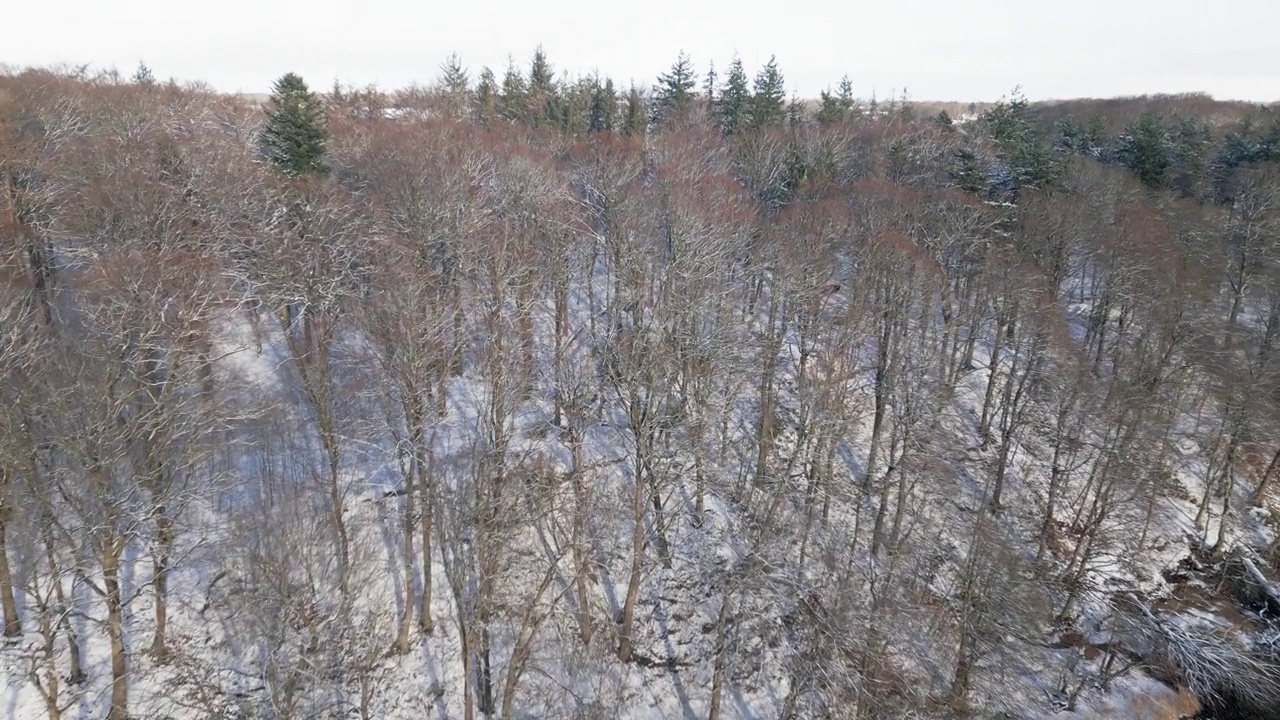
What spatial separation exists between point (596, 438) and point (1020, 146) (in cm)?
3254

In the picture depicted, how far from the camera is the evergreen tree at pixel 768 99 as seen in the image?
158 ft

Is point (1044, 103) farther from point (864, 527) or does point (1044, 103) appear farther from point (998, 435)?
point (864, 527)

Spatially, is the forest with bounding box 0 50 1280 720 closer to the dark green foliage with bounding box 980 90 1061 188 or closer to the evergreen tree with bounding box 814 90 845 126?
the dark green foliage with bounding box 980 90 1061 188

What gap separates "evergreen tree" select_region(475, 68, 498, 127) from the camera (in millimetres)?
46266

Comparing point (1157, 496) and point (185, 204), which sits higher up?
point (185, 204)

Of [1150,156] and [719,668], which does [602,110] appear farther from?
[719,668]

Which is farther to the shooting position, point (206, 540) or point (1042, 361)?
point (1042, 361)

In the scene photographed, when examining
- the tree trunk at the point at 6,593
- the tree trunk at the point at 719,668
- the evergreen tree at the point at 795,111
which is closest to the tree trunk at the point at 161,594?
the tree trunk at the point at 6,593

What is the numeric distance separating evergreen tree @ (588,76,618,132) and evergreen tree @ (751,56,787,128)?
10.8 meters

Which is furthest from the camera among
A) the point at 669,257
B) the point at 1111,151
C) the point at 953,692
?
the point at 1111,151

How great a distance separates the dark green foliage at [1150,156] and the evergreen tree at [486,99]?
4295cm

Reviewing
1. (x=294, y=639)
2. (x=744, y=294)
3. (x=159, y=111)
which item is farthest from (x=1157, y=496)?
(x=159, y=111)

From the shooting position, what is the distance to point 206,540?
60.3ft

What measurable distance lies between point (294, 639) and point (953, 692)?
17.9m
